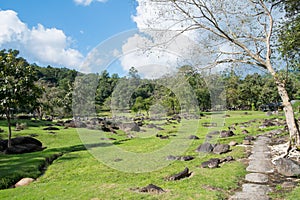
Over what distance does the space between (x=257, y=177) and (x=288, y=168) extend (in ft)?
5.00

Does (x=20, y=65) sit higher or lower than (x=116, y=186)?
higher

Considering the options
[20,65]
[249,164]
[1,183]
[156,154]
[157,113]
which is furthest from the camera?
[157,113]

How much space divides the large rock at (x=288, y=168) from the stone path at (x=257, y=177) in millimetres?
537

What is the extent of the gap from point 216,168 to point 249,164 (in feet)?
6.50

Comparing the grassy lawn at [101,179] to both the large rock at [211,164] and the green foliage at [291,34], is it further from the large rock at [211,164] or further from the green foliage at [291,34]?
the green foliage at [291,34]

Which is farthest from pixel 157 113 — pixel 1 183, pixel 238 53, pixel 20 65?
pixel 1 183

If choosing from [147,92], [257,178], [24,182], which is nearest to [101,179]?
[24,182]

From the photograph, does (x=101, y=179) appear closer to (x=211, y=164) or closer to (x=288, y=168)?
(x=211, y=164)

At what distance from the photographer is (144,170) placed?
14445 mm

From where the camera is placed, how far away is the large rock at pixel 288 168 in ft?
38.0

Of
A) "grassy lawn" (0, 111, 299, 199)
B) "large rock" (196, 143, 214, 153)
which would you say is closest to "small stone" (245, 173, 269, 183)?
"grassy lawn" (0, 111, 299, 199)

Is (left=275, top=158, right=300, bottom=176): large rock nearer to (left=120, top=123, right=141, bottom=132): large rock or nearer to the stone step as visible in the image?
the stone step

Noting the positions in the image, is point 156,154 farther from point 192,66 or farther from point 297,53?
point 297,53

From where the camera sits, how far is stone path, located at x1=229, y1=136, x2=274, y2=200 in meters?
9.41
